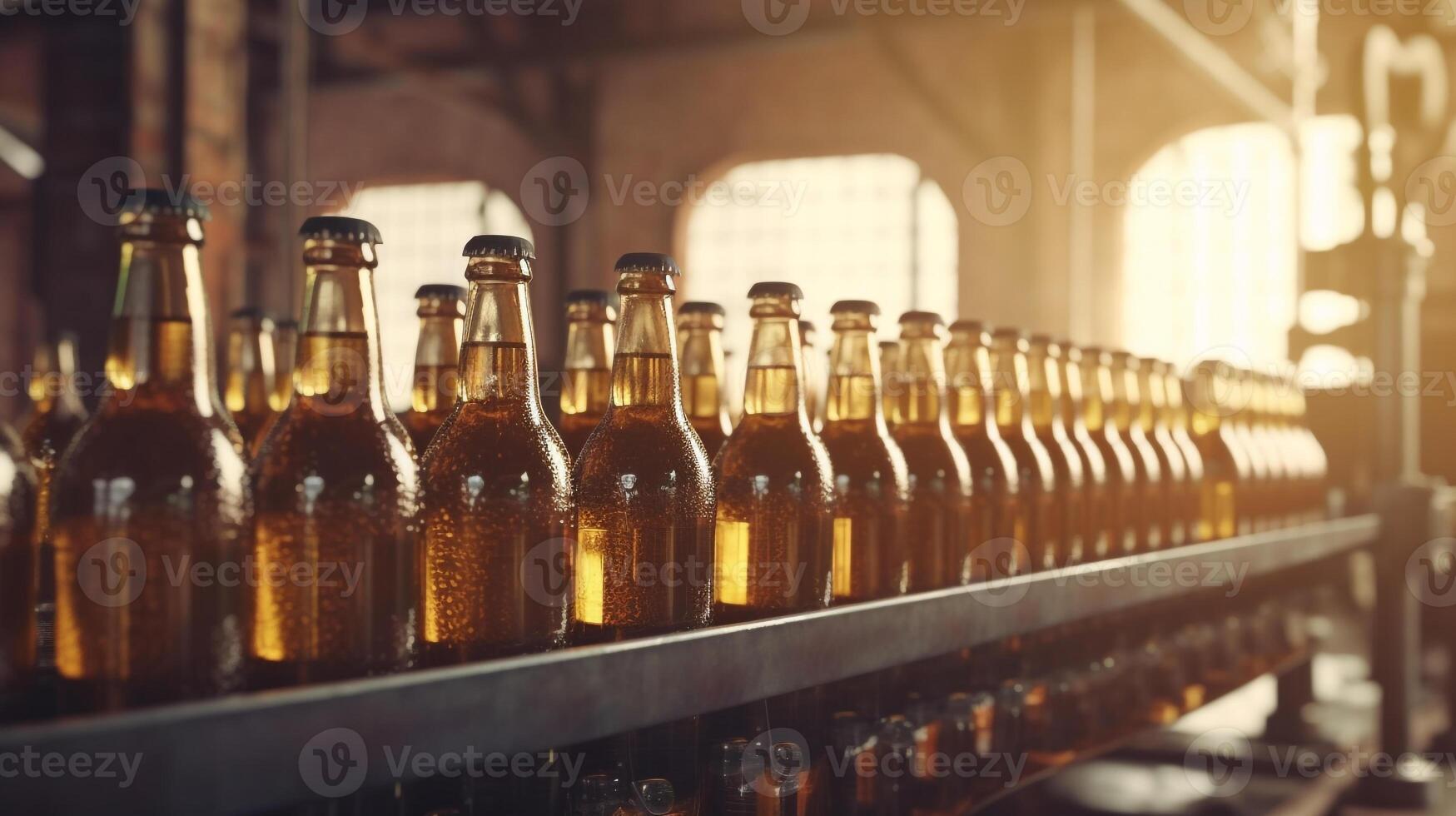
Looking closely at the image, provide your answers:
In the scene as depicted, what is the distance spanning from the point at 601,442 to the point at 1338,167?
8.56m

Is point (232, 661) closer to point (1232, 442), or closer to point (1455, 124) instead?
point (1232, 442)

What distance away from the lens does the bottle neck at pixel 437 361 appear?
1.10 metres

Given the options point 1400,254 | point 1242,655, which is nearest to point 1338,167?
point 1400,254

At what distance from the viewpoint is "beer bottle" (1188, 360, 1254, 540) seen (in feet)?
7.32

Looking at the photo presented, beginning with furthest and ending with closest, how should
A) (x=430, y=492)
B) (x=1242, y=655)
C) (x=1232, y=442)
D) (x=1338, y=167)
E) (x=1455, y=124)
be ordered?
(x=1338, y=167) < (x=1455, y=124) < (x=1242, y=655) < (x=1232, y=442) < (x=430, y=492)

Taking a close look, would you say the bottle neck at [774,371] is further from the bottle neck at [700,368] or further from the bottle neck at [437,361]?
the bottle neck at [437,361]

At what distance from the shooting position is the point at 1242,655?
8.23ft

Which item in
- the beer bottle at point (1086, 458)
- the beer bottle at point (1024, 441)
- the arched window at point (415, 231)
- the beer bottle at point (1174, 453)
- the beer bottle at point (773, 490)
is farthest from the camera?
the arched window at point (415, 231)

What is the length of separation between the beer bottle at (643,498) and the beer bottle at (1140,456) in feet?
3.66

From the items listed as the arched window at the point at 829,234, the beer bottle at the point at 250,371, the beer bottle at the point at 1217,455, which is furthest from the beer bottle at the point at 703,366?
the arched window at the point at 829,234

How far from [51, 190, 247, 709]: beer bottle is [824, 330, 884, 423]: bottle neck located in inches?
25.2

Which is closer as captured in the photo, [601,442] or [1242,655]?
[601,442]

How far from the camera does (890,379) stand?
1.37 metres

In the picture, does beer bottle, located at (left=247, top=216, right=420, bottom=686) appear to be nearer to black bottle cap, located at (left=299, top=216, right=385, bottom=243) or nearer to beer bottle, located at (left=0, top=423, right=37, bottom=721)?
black bottle cap, located at (left=299, top=216, right=385, bottom=243)
